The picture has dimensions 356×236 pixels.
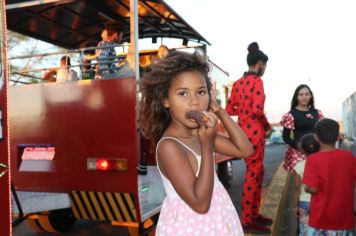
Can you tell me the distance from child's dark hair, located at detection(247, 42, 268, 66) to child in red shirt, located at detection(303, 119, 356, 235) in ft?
4.75

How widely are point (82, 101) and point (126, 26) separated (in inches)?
117

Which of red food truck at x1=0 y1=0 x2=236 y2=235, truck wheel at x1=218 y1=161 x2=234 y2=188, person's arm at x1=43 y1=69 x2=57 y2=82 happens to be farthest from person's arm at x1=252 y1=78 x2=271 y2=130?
truck wheel at x1=218 y1=161 x2=234 y2=188

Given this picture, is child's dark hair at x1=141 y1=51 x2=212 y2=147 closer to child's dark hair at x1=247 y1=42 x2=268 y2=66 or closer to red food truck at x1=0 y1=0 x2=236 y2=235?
red food truck at x1=0 y1=0 x2=236 y2=235

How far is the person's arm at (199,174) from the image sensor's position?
1.66m

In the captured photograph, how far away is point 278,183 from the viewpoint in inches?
307

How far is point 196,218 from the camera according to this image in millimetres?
1812

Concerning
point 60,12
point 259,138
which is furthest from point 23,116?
point 259,138

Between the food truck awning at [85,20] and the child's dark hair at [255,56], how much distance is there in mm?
1247

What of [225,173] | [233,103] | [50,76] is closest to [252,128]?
[233,103]

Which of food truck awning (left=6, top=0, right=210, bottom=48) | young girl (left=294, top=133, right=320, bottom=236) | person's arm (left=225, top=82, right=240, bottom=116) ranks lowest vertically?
young girl (left=294, top=133, right=320, bottom=236)

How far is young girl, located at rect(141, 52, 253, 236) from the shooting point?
5.52ft

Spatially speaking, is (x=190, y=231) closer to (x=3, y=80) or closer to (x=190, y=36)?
(x=3, y=80)

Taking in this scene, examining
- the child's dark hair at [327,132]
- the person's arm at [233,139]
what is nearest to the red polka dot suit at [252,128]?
the child's dark hair at [327,132]

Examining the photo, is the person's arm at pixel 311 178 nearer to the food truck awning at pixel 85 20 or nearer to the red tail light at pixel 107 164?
the red tail light at pixel 107 164
